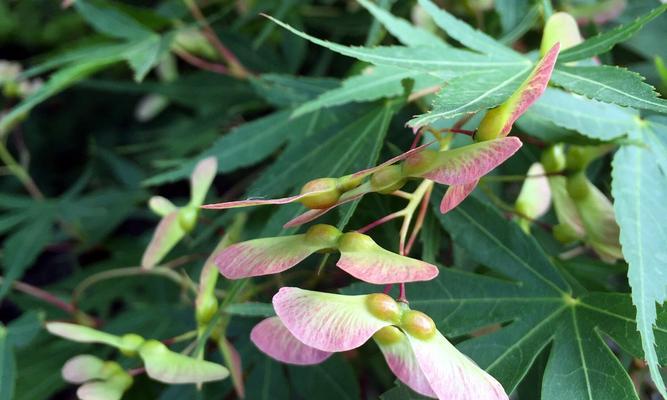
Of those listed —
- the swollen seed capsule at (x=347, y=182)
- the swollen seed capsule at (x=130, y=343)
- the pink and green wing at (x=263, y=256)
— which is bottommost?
the swollen seed capsule at (x=130, y=343)

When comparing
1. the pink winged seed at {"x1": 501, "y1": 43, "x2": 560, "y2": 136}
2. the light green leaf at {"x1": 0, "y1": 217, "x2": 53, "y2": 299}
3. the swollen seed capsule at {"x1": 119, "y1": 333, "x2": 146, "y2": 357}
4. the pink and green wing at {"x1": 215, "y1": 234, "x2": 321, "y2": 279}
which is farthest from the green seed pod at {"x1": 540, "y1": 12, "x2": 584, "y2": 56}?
the light green leaf at {"x1": 0, "y1": 217, "x2": 53, "y2": 299}

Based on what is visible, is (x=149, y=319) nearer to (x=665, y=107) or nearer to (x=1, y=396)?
(x=1, y=396)

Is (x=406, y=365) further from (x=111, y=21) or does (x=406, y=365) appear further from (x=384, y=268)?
(x=111, y=21)

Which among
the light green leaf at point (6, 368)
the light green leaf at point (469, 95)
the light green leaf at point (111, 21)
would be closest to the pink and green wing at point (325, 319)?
the light green leaf at point (469, 95)

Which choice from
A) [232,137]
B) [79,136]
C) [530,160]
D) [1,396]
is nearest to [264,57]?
[232,137]

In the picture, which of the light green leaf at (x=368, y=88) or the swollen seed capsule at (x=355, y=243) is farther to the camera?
the light green leaf at (x=368, y=88)

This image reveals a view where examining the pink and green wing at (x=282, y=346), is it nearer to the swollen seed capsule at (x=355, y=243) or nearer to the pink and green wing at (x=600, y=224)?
the swollen seed capsule at (x=355, y=243)
